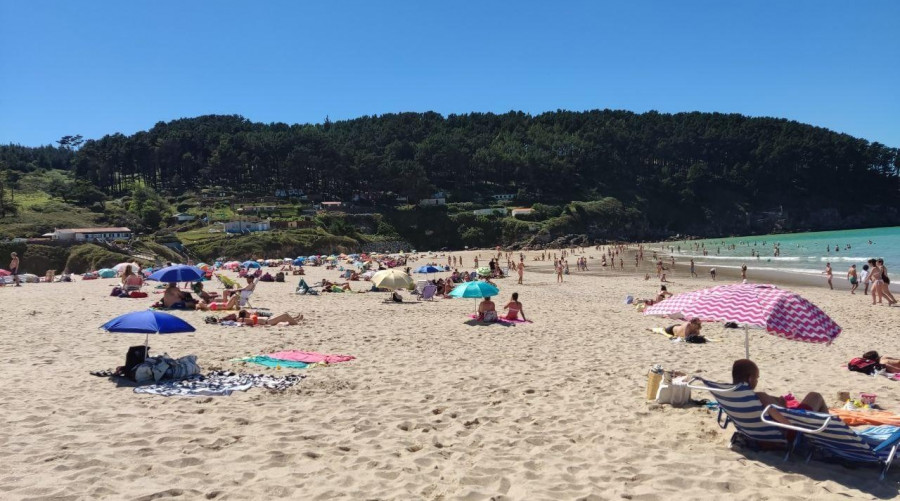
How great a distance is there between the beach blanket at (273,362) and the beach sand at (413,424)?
29cm

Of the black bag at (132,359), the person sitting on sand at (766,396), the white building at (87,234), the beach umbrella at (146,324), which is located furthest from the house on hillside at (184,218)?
the person sitting on sand at (766,396)

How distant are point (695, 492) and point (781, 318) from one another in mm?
2114

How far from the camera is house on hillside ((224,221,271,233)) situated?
62.6 meters

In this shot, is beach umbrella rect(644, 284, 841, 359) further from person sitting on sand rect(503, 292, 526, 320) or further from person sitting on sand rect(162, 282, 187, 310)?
person sitting on sand rect(162, 282, 187, 310)

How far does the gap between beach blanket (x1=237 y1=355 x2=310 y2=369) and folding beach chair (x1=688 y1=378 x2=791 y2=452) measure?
5.83 meters

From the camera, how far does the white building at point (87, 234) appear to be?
161ft

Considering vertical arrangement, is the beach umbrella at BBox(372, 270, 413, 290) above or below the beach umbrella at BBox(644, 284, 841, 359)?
below

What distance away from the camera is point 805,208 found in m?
111

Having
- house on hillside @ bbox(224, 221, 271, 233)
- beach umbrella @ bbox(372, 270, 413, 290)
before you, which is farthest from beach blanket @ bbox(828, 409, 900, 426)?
house on hillside @ bbox(224, 221, 271, 233)

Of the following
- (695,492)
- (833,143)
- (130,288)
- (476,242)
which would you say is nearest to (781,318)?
(695,492)

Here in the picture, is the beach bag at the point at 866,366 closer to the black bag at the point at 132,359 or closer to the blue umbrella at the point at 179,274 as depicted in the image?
the black bag at the point at 132,359

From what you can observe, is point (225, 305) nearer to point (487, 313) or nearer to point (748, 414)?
point (487, 313)

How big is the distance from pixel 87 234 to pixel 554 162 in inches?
2795

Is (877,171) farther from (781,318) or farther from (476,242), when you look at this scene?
(781,318)
